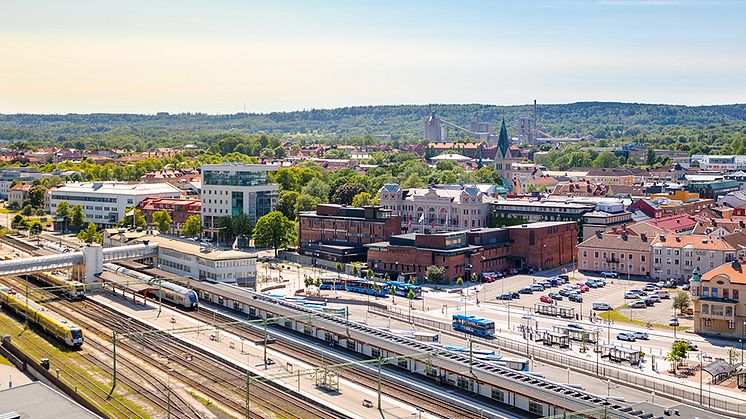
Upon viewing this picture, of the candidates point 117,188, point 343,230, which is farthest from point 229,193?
point 117,188

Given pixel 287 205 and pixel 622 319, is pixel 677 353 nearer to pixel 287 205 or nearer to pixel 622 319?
pixel 622 319

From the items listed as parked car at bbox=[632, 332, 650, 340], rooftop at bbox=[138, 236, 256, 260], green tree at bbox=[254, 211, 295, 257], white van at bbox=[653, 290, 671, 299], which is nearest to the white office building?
green tree at bbox=[254, 211, 295, 257]

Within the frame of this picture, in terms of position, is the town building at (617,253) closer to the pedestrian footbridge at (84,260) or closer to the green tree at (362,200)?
the green tree at (362,200)

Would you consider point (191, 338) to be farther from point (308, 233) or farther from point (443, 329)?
point (308, 233)

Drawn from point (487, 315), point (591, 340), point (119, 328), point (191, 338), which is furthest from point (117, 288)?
point (591, 340)

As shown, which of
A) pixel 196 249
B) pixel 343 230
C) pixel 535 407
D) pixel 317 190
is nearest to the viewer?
pixel 535 407

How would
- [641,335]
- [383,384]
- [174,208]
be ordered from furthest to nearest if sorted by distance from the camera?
[174,208] < [641,335] < [383,384]

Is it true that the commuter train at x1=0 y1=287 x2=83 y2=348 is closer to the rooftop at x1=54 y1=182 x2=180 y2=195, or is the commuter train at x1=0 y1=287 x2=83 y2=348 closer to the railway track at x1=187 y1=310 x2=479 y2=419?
the railway track at x1=187 y1=310 x2=479 y2=419

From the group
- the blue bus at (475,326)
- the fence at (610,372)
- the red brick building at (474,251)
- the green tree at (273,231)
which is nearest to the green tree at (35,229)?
the green tree at (273,231)
